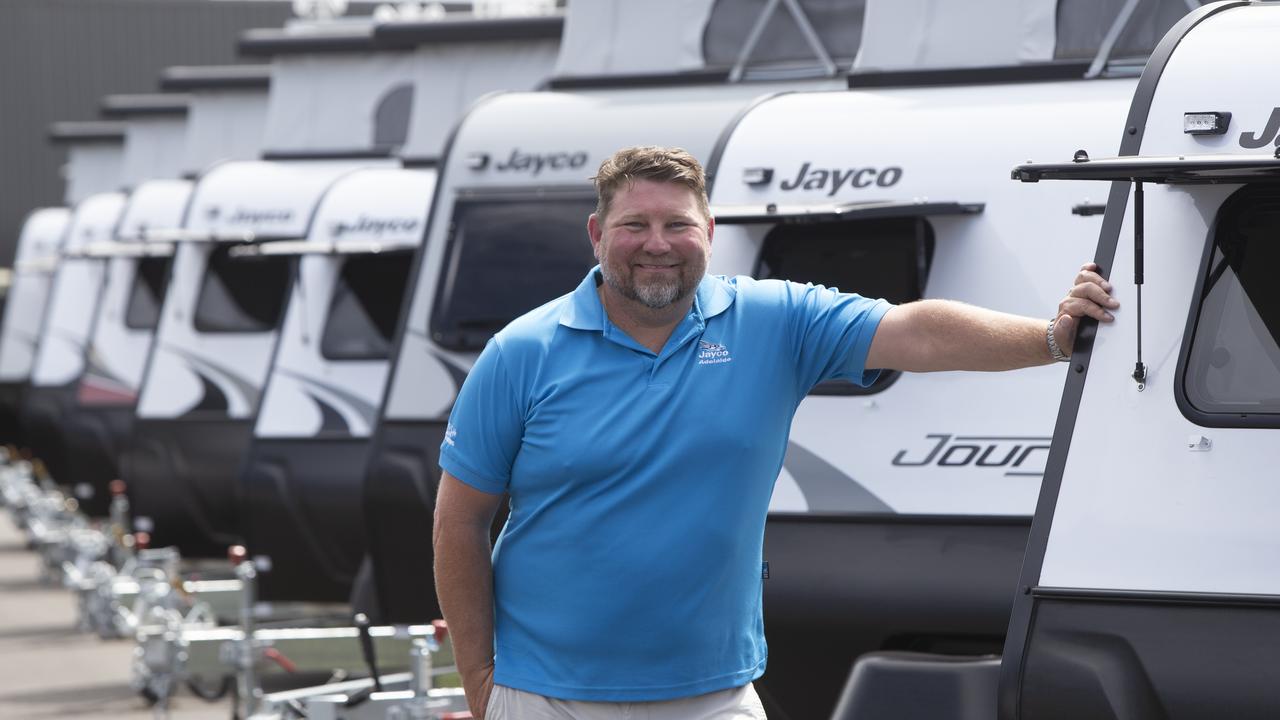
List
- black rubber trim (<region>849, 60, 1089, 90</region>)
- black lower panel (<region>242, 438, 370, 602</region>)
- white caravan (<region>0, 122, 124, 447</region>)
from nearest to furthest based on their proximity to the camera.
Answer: black rubber trim (<region>849, 60, 1089, 90</region>) < black lower panel (<region>242, 438, 370, 602</region>) < white caravan (<region>0, 122, 124, 447</region>)

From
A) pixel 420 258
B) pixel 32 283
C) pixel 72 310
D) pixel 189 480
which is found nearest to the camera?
pixel 420 258

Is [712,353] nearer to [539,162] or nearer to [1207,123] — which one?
[1207,123]

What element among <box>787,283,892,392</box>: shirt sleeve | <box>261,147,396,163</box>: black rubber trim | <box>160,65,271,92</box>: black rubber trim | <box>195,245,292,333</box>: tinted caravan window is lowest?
<box>195,245,292,333</box>: tinted caravan window

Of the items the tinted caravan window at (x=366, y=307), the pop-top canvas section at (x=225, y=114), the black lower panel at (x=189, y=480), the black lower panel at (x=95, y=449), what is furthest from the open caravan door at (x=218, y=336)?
the pop-top canvas section at (x=225, y=114)

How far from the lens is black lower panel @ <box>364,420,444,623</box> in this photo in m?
9.68

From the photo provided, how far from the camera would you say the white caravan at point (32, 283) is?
26047mm

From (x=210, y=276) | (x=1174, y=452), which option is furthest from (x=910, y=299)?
(x=210, y=276)

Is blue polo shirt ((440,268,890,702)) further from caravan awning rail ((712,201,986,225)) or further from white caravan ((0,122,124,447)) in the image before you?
white caravan ((0,122,124,447))

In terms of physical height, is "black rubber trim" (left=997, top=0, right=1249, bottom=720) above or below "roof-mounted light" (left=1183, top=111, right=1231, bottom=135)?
below

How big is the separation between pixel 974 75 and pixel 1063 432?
119 inches

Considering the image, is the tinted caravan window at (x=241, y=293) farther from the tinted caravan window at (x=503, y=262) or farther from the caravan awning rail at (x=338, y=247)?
the tinted caravan window at (x=503, y=262)

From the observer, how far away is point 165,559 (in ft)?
43.6

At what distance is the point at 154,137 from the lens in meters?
23.9

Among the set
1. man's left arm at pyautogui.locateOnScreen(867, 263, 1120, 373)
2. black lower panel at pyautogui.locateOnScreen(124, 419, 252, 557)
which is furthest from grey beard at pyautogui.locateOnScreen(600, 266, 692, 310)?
black lower panel at pyautogui.locateOnScreen(124, 419, 252, 557)
